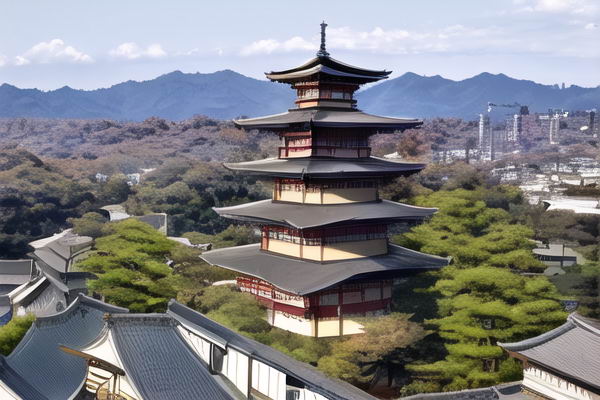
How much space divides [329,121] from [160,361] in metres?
11.5

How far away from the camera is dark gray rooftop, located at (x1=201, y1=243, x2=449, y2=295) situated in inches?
779

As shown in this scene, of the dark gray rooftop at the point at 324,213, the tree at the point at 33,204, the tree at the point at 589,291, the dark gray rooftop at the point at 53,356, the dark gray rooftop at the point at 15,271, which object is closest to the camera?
the dark gray rooftop at the point at 53,356

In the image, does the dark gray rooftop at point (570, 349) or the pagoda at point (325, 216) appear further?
the pagoda at point (325, 216)

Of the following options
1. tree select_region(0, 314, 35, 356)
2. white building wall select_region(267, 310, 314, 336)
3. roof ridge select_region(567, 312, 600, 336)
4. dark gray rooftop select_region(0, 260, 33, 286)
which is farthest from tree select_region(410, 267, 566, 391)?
dark gray rooftop select_region(0, 260, 33, 286)

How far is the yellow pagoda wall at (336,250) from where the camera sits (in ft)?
71.0

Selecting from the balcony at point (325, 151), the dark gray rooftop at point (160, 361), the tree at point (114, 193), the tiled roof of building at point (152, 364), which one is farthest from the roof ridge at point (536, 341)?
the tree at point (114, 193)

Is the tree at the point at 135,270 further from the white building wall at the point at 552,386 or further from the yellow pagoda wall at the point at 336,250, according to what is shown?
the white building wall at the point at 552,386

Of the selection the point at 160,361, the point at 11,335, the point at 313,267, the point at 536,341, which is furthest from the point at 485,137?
the point at 160,361

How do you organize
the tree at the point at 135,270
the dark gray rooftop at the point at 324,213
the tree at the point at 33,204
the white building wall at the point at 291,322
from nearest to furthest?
the white building wall at the point at 291,322 → the dark gray rooftop at the point at 324,213 → the tree at the point at 135,270 → the tree at the point at 33,204

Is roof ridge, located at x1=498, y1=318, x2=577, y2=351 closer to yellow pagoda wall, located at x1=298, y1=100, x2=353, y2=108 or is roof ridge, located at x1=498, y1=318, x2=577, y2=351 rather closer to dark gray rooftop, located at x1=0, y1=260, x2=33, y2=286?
yellow pagoda wall, located at x1=298, y1=100, x2=353, y2=108

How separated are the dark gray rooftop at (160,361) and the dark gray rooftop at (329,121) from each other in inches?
407

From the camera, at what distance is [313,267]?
21.2 meters

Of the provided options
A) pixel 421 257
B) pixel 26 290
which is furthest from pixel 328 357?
pixel 26 290

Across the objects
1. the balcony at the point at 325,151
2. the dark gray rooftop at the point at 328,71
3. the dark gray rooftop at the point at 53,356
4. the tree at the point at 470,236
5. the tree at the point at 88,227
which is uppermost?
the dark gray rooftop at the point at 328,71
